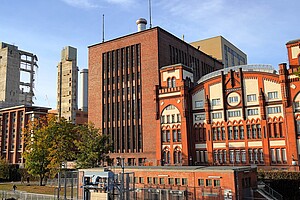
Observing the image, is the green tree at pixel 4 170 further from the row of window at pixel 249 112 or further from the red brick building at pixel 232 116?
the row of window at pixel 249 112

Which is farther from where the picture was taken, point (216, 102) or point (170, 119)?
point (170, 119)

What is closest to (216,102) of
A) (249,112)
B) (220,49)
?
A: (249,112)

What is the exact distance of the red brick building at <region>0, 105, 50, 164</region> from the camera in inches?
3366

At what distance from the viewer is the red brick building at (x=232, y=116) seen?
156 feet

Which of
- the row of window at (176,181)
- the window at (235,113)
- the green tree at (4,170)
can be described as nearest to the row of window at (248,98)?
the window at (235,113)

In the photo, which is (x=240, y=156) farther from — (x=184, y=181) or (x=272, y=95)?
(x=184, y=181)

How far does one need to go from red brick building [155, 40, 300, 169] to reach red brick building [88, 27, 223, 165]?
3.39 meters

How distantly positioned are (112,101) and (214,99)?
24775 mm

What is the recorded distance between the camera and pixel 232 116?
52188mm

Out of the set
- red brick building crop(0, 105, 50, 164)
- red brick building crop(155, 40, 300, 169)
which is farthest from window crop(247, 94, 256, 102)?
red brick building crop(0, 105, 50, 164)

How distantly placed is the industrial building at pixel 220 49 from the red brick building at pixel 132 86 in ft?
125

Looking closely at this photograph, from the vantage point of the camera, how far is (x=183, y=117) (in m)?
55.4

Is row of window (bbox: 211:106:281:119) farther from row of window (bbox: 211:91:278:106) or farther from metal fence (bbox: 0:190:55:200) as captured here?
metal fence (bbox: 0:190:55:200)

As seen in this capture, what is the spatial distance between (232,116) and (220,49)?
62209 millimetres
